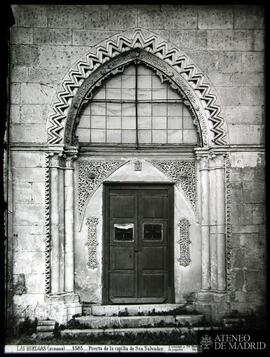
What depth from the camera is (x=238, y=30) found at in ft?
28.1

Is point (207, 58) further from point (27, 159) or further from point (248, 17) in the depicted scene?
point (27, 159)

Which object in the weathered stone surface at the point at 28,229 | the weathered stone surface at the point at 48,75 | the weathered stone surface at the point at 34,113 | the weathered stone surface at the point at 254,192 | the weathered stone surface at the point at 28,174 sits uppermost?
the weathered stone surface at the point at 48,75

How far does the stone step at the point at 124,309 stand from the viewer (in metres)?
8.59

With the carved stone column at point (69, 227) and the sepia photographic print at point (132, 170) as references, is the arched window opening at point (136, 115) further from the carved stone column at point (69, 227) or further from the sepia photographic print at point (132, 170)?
the carved stone column at point (69, 227)

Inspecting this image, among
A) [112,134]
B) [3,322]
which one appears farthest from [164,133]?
[3,322]

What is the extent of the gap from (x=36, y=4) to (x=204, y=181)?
13.0 feet

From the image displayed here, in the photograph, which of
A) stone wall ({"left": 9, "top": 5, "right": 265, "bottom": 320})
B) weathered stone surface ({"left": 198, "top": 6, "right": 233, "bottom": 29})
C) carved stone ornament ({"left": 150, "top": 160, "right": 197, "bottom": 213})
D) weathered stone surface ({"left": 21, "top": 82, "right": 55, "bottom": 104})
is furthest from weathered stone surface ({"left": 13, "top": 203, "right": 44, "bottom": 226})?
weathered stone surface ({"left": 198, "top": 6, "right": 233, "bottom": 29})

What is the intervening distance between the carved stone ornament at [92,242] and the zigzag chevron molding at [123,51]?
57.4 inches

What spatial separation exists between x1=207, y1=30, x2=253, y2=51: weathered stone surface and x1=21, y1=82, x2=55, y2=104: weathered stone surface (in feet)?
8.88

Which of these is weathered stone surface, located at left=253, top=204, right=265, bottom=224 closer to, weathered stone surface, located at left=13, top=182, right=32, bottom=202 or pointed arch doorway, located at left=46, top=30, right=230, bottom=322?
pointed arch doorway, located at left=46, top=30, right=230, bottom=322

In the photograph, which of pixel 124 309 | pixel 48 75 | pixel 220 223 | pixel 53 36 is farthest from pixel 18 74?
pixel 124 309

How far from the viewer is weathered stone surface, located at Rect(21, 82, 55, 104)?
833 cm

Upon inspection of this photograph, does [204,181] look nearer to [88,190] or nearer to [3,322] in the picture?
[88,190]

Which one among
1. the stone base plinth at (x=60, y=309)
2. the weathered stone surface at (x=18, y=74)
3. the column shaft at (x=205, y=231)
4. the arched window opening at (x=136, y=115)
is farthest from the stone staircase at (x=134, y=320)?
the weathered stone surface at (x=18, y=74)
